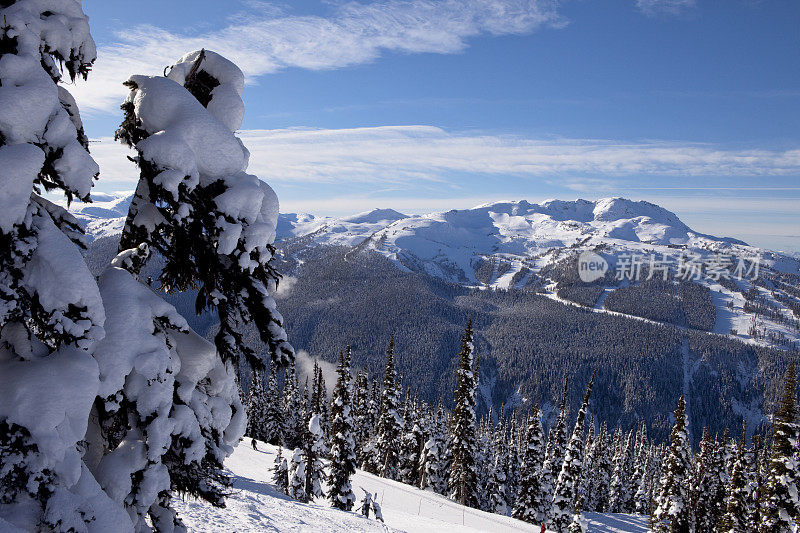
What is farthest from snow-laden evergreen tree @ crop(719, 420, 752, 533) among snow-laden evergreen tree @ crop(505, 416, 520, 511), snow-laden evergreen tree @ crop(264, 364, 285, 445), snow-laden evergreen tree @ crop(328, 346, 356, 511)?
snow-laden evergreen tree @ crop(264, 364, 285, 445)

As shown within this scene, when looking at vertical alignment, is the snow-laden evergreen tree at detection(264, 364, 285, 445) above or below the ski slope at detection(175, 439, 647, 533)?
below

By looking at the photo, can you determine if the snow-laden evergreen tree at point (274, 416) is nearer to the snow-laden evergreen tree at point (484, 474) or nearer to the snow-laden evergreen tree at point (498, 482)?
the snow-laden evergreen tree at point (484, 474)

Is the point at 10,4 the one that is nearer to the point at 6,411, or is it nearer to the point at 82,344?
the point at 82,344

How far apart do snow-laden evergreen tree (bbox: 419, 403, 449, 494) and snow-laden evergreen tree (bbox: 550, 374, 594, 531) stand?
12.3 meters

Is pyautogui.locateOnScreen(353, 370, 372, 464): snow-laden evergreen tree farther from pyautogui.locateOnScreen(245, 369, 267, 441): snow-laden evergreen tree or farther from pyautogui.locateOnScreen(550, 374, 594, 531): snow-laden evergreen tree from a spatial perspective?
pyautogui.locateOnScreen(550, 374, 594, 531): snow-laden evergreen tree

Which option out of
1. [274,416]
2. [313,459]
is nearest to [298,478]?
[313,459]

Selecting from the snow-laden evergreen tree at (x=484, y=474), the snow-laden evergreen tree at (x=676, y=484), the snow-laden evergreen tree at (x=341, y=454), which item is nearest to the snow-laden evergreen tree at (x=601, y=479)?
the snow-laden evergreen tree at (x=484, y=474)

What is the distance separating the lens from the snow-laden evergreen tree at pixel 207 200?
13.7 feet

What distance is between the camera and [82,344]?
3277mm

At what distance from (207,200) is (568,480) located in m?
37.0

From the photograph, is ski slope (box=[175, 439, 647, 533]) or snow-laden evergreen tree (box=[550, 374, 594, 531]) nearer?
ski slope (box=[175, 439, 647, 533])

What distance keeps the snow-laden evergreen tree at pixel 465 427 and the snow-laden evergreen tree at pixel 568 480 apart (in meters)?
6.46

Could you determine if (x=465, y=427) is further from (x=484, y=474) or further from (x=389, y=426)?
(x=484, y=474)

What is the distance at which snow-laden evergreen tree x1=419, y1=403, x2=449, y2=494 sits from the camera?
43.8 meters
